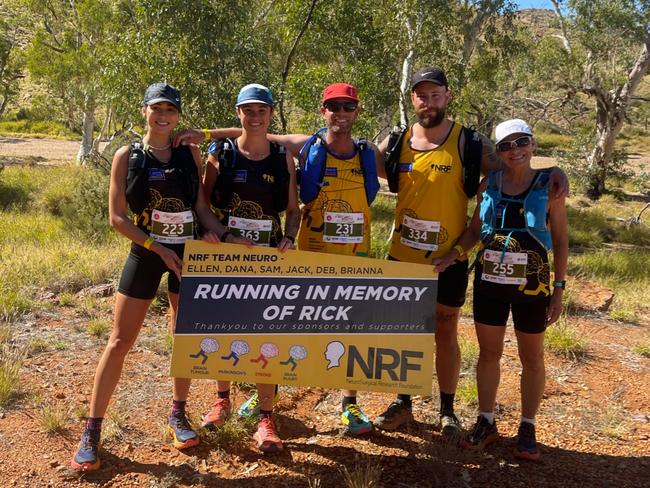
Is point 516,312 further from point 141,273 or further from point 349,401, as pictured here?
point 141,273

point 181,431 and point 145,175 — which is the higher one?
point 145,175

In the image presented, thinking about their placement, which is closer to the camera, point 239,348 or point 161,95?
point 161,95

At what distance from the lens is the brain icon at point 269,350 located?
3473 mm

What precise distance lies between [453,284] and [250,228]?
4.56 feet

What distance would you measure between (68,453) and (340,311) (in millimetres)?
1989

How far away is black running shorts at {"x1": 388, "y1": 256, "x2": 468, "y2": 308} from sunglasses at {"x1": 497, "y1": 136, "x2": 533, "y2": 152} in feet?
2.65

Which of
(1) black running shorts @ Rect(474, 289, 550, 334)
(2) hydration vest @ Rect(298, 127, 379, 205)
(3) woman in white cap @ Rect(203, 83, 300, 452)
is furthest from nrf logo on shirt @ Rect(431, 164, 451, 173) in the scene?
(3) woman in white cap @ Rect(203, 83, 300, 452)

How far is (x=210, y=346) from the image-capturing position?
11.3 ft

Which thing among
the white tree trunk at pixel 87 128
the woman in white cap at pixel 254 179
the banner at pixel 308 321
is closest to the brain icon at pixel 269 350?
the banner at pixel 308 321

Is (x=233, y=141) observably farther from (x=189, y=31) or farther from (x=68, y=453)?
(x=189, y=31)

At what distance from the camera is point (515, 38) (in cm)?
1931

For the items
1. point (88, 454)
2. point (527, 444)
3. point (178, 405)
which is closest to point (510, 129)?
point (527, 444)

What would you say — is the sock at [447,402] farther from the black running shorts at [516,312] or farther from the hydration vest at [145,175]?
the hydration vest at [145,175]

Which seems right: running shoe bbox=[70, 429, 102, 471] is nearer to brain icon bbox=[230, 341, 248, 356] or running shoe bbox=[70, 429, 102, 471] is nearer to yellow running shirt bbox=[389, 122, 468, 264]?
brain icon bbox=[230, 341, 248, 356]
